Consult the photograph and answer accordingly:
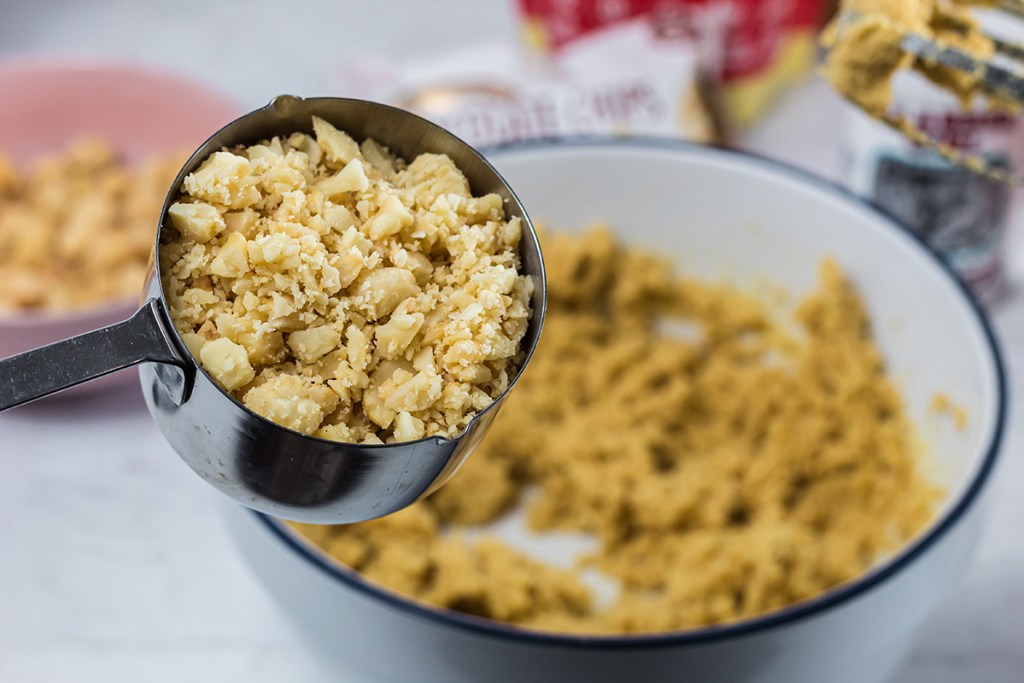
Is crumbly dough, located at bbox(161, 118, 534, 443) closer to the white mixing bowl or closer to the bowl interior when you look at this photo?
the white mixing bowl

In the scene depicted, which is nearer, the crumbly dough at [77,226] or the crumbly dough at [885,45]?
the crumbly dough at [885,45]

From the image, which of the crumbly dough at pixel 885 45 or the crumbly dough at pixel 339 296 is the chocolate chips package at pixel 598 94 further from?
the crumbly dough at pixel 339 296

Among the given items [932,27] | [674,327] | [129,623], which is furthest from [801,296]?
[129,623]

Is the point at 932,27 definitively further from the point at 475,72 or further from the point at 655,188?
the point at 475,72

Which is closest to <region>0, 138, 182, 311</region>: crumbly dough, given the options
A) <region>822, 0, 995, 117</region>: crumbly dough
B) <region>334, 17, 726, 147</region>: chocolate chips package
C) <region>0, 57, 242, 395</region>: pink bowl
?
<region>0, 57, 242, 395</region>: pink bowl

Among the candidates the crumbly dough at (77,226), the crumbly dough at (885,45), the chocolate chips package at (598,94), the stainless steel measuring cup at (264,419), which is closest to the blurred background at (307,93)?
the chocolate chips package at (598,94)

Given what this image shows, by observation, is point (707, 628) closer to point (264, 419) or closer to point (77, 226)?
point (264, 419)
